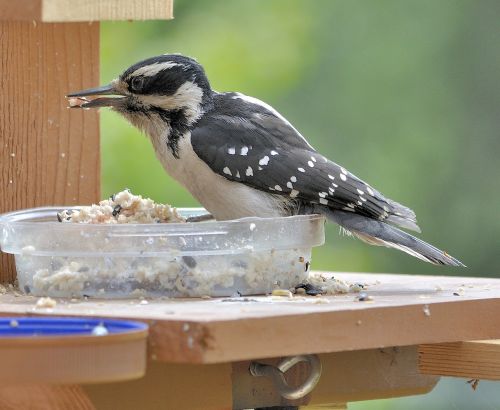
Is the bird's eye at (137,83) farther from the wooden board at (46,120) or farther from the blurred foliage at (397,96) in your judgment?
the blurred foliage at (397,96)

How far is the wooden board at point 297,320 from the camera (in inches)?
113

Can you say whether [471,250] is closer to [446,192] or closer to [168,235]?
[446,192]

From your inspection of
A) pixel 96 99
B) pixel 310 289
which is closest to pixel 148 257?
pixel 310 289

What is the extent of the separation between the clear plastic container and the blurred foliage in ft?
16.5

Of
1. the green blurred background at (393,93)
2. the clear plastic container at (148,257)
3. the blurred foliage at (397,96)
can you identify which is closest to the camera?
the clear plastic container at (148,257)

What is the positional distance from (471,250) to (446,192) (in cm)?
56

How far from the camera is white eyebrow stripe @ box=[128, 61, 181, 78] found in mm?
4141

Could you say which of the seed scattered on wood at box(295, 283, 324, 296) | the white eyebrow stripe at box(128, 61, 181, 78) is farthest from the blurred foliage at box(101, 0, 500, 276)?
the seed scattered on wood at box(295, 283, 324, 296)

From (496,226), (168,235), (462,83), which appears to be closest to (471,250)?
(496,226)

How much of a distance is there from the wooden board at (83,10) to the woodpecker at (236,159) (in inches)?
7.2

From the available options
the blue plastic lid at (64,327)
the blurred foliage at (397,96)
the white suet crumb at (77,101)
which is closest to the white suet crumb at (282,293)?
the blue plastic lid at (64,327)

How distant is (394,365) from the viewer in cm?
385

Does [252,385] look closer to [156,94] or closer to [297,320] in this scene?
[297,320]

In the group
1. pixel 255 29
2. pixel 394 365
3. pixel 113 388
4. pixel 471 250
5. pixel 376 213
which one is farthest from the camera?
pixel 471 250
